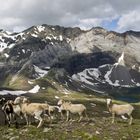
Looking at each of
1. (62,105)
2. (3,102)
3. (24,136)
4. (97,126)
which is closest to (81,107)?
(62,105)

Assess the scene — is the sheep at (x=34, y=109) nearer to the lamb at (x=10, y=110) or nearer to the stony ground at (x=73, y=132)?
the lamb at (x=10, y=110)

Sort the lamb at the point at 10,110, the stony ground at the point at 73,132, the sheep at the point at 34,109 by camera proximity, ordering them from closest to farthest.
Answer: the stony ground at the point at 73,132 → the sheep at the point at 34,109 → the lamb at the point at 10,110

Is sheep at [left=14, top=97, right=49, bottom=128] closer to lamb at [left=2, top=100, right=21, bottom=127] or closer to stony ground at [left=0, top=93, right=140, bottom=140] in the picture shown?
lamb at [left=2, top=100, right=21, bottom=127]

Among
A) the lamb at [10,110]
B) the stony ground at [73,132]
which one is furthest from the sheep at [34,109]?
the stony ground at [73,132]

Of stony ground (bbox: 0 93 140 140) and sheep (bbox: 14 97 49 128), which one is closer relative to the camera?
stony ground (bbox: 0 93 140 140)

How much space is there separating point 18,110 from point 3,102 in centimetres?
245

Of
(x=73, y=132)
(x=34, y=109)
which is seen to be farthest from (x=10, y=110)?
(x=73, y=132)

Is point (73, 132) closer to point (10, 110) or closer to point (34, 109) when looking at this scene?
point (34, 109)

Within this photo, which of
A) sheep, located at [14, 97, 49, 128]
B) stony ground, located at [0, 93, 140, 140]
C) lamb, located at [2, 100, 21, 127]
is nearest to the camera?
stony ground, located at [0, 93, 140, 140]

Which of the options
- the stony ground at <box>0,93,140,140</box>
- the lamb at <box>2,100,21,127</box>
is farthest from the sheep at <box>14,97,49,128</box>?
the stony ground at <box>0,93,140,140</box>

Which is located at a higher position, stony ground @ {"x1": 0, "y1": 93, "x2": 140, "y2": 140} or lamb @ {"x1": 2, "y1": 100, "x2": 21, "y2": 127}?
lamb @ {"x1": 2, "y1": 100, "x2": 21, "y2": 127}

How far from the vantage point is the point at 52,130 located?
31.4 meters

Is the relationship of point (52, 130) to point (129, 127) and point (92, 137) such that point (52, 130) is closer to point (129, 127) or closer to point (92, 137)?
point (92, 137)

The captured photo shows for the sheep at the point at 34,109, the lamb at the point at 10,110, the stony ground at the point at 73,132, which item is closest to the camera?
the stony ground at the point at 73,132
